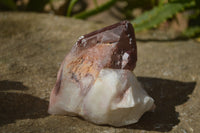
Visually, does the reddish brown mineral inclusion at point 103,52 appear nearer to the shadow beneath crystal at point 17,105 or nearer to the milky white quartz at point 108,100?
the milky white quartz at point 108,100

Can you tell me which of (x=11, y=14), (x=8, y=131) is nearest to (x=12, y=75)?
(x=8, y=131)

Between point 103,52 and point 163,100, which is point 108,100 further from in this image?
point 163,100

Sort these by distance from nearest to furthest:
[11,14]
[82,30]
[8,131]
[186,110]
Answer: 1. [8,131]
2. [186,110]
3. [82,30]
4. [11,14]

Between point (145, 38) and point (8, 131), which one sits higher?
point (145, 38)

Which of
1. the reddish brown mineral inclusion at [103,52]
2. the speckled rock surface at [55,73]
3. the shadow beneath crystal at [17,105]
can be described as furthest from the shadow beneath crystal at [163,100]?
the shadow beneath crystal at [17,105]

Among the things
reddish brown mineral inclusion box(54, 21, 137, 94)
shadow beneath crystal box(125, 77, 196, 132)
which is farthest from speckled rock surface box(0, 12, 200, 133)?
reddish brown mineral inclusion box(54, 21, 137, 94)

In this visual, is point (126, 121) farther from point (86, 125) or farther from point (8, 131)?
point (8, 131)

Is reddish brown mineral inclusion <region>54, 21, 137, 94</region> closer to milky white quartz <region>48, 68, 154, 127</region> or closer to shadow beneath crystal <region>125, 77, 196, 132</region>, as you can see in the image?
milky white quartz <region>48, 68, 154, 127</region>
